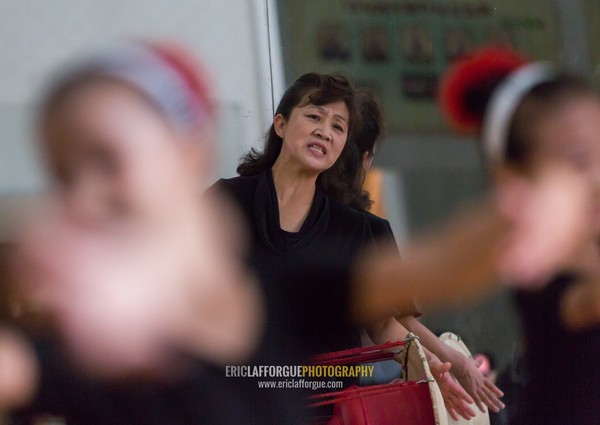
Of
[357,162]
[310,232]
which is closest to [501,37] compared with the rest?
[357,162]

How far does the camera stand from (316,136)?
1.71 metres

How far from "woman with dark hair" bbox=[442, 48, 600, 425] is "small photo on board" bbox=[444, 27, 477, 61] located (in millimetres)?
86

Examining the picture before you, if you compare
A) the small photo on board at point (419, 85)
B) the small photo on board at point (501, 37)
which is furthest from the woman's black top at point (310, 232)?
the small photo on board at point (501, 37)

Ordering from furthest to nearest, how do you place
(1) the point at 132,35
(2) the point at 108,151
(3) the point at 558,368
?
(1) the point at 132,35 < (3) the point at 558,368 < (2) the point at 108,151

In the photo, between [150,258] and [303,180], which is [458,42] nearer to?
[303,180]

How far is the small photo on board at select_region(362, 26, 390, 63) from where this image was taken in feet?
5.80

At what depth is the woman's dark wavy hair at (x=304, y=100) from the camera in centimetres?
173

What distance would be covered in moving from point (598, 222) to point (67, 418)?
0.79 m

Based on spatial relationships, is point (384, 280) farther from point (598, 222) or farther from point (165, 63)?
point (165, 63)

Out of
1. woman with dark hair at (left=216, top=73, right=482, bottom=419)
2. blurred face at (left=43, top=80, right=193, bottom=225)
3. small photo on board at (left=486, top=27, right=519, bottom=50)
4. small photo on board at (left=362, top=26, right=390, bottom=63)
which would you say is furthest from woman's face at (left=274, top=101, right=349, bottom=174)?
blurred face at (left=43, top=80, right=193, bottom=225)

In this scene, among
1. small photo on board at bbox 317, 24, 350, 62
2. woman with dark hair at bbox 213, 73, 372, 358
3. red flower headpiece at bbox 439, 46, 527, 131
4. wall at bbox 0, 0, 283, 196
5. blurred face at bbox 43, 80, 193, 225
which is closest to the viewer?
blurred face at bbox 43, 80, 193, 225

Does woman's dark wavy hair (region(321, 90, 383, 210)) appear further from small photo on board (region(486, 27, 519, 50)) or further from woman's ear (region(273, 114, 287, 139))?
small photo on board (region(486, 27, 519, 50))

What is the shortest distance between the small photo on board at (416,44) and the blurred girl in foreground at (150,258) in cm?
31

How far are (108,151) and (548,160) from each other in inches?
23.2
